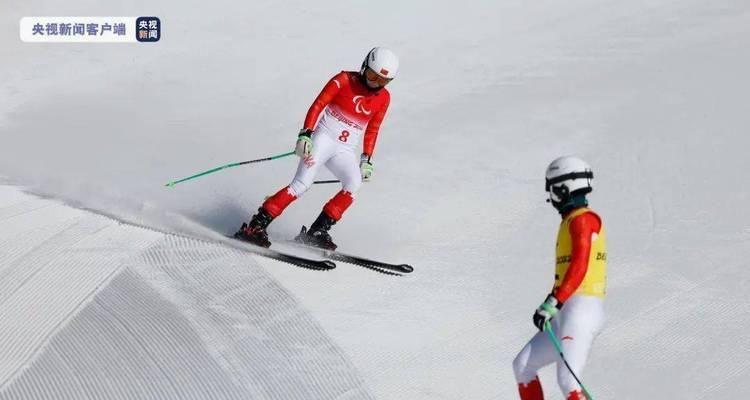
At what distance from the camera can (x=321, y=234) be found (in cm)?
995

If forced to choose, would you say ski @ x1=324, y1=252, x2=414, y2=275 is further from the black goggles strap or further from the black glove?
the black glove

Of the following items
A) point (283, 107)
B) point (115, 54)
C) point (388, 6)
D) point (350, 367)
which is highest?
point (388, 6)

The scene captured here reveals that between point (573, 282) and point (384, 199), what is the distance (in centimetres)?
528

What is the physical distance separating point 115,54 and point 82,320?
9.23 meters

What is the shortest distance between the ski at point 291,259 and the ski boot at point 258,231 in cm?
12

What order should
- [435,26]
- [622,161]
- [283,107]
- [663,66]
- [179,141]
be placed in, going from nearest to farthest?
[622,161] → [179,141] → [283,107] → [663,66] → [435,26]

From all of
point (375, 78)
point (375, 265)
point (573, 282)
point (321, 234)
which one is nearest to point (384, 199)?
point (321, 234)

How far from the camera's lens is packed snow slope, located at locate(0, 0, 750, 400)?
7.73 meters

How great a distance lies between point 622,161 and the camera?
40.5ft

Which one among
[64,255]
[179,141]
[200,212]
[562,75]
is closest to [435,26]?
[562,75]

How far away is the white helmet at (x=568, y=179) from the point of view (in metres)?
6.45

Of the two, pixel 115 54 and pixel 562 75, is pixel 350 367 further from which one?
pixel 115 54

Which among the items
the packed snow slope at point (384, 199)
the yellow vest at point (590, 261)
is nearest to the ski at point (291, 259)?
the packed snow slope at point (384, 199)

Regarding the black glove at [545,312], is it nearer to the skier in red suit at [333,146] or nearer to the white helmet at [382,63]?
the white helmet at [382,63]
